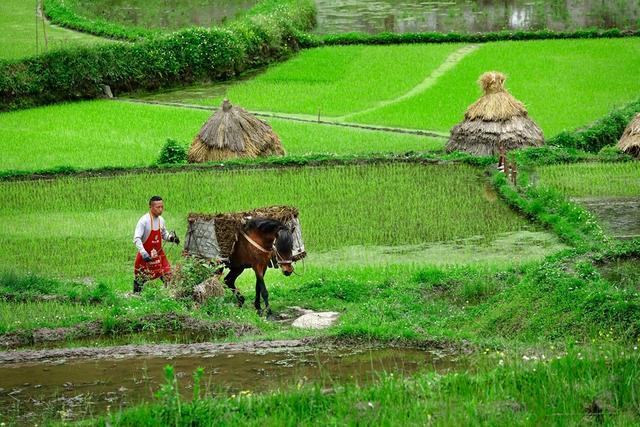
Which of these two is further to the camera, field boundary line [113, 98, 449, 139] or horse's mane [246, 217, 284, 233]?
field boundary line [113, 98, 449, 139]

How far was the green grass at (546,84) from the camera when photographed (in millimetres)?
24672

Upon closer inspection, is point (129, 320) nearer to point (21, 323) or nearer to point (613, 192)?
point (21, 323)

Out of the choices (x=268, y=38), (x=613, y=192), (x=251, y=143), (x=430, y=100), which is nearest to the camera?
(x=613, y=192)

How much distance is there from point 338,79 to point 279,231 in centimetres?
1606

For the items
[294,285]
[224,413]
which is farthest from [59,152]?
[224,413]

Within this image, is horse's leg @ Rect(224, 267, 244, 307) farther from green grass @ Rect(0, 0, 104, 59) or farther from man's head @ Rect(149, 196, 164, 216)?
green grass @ Rect(0, 0, 104, 59)

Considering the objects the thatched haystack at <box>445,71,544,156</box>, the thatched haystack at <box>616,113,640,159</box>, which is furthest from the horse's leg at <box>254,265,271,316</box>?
the thatched haystack at <box>616,113,640,159</box>

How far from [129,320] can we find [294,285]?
→ 2483 mm

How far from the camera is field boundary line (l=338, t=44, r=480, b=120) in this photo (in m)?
26.0

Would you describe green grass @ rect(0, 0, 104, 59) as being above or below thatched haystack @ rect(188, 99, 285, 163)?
above

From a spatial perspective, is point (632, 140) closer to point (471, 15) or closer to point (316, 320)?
point (316, 320)

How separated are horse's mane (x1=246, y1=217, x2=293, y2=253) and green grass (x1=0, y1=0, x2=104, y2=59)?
16053 mm

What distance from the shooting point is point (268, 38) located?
30.2 meters

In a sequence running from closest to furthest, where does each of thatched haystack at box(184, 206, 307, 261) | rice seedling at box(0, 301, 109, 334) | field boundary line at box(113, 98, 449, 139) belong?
rice seedling at box(0, 301, 109, 334)
thatched haystack at box(184, 206, 307, 261)
field boundary line at box(113, 98, 449, 139)
